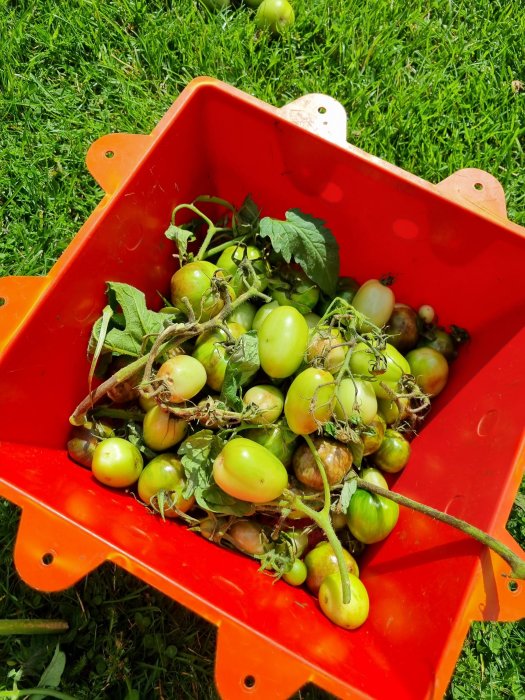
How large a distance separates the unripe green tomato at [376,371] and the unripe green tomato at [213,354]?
0.30 metres

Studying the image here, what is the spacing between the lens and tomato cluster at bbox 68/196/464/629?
4.44 ft

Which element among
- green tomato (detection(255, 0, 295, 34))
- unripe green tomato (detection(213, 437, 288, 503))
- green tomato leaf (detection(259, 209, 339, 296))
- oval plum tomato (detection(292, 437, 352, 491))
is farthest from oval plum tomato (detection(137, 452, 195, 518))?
→ green tomato (detection(255, 0, 295, 34))

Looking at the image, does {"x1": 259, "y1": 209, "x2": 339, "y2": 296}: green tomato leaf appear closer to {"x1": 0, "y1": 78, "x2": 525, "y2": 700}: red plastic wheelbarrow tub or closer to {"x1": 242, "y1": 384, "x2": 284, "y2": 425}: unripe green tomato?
{"x1": 0, "y1": 78, "x2": 525, "y2": 700}: red plastic wheelbarrow tub

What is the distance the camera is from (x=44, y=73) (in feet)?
7.98

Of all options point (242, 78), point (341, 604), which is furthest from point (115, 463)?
point (242, 78)

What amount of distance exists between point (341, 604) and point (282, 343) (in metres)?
0.59

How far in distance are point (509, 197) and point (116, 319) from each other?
1.54 metres

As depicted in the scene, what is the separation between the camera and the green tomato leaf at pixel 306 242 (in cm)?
162

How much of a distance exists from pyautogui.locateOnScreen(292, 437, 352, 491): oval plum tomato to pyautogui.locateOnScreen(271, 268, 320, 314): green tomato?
1.33 ft

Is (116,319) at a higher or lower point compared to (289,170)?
lower

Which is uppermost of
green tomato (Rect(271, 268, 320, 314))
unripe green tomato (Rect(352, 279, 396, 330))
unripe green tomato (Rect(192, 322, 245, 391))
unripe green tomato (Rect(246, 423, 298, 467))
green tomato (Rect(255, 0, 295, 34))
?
green tomato (Rect(255, 0, 295, 34))

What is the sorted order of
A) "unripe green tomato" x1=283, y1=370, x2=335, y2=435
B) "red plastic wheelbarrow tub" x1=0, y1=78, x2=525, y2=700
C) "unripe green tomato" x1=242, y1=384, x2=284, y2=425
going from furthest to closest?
1. "unripe green tomato" x1=242, y1=384, x2=284, y2=425
2. "unripe green tomato" x1=283, y1=370, x2=335, y2=435
3. "red plastic wheelbarrow tub" x1=0, y1=78, x2=525, y2=700

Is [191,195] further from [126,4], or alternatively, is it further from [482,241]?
[126,4]

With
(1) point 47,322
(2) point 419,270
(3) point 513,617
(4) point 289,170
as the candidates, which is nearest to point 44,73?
(4) point 289,170
